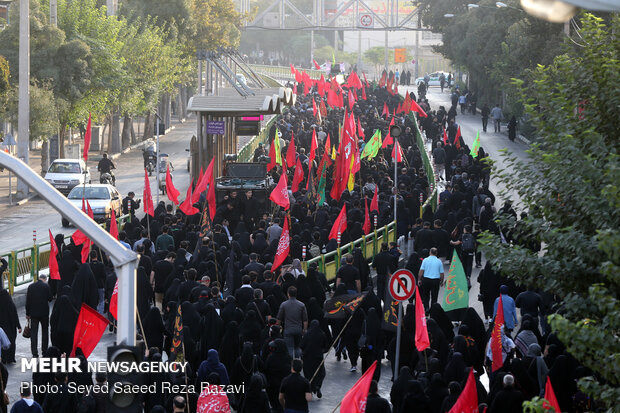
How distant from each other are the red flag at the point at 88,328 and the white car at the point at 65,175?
2259cm

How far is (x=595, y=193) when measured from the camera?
10469mm

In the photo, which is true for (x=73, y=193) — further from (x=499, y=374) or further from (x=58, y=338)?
(x=499, y=374)

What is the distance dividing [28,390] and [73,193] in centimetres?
2043

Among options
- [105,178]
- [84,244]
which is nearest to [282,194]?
[84,244]

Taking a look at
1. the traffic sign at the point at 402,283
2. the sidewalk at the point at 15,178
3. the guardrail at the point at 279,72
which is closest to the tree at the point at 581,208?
the traffic sign at the point at 402,283

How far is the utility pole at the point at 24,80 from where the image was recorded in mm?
36125

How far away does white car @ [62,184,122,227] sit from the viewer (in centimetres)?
3073

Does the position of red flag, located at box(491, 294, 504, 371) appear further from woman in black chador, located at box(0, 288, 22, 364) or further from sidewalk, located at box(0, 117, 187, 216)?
sidewalk, located at box(0, 117, 187, 216)

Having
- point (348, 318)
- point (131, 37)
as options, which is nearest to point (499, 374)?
point (348, 318)

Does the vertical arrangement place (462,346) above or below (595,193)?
below

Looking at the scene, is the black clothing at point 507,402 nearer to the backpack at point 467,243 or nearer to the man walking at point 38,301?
the man walking at point 38,301

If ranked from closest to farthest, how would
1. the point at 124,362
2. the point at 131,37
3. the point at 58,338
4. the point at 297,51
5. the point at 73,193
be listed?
the point at 124,362 < the point at 58,338 < the point at 73,193 < the point at 131,37 < the point at 297,51

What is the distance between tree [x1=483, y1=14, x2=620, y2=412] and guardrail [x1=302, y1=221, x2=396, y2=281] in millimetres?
8507

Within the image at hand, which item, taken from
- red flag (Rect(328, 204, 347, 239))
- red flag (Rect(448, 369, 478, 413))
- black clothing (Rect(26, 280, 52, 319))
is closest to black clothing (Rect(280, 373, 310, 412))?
red flag (Rect(448, 369, 478, 413))
